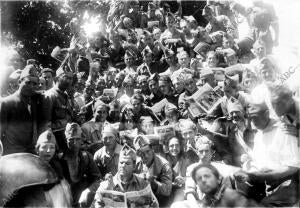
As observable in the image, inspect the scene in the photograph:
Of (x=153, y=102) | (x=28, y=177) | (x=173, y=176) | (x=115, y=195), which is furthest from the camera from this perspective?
(x=153, y=102)

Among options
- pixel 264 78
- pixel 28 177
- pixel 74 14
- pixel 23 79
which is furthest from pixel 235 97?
pixel 74 14

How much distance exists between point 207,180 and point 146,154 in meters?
1.99

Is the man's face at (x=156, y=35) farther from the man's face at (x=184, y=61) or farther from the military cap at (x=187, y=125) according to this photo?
the military cap at (x=187, y=125)

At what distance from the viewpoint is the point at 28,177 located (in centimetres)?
345

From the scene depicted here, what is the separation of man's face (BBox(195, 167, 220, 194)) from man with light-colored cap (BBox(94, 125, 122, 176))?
2.52 metres

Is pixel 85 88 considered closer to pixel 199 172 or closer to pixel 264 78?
pixel 264 78

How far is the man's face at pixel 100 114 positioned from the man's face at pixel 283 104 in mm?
3893

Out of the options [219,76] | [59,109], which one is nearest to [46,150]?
[59,109]

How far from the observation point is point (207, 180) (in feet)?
13.4

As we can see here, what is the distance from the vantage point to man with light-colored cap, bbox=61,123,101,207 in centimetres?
613

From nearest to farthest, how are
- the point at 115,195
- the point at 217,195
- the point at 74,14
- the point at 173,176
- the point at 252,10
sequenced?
the point at 217,195 → the point at 115,195 → the point at 173,176 → the point at 252,10 → the point at 74,14

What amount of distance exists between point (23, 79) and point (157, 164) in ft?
7.49

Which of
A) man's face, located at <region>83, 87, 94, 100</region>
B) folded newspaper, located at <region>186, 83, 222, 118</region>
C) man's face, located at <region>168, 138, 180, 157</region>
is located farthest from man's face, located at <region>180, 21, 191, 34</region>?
man's face, located at <region>168, 138, 180, 157</region>

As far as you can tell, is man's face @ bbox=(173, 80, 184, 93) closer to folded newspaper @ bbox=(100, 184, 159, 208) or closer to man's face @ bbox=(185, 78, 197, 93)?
man's face @ bbox=(185, 78, 197, 93)
